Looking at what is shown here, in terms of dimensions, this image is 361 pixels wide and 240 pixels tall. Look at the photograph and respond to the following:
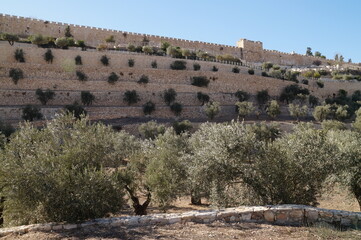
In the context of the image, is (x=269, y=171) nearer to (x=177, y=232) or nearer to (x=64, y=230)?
(x=177, y=232)

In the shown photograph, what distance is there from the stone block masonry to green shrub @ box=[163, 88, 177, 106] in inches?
553

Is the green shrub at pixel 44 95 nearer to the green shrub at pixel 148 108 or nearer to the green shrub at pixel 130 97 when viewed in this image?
the green shrub at pixel 130 97

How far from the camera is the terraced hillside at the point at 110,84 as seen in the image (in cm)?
2831

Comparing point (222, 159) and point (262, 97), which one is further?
point (262, 97)

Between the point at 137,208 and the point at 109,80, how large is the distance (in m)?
22.9

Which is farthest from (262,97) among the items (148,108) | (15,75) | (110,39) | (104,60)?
(15,75)

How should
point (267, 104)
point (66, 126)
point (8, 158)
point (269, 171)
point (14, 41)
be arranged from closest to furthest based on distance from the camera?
1. point (8, 158)
2. point (269, 171)
3. point (66, 126)
4. point (14, 41)
5. point (267, 104)

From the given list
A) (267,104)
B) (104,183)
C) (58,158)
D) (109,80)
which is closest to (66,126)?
(58,158)

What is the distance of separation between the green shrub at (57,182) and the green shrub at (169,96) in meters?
24.6

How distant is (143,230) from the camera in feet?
21.1

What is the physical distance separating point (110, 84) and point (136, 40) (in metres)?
15.9

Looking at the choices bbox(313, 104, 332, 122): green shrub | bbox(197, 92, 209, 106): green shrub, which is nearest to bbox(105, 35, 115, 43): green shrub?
bbox(197, 92, 209, 106): green shrub

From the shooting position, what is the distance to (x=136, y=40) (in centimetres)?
4619

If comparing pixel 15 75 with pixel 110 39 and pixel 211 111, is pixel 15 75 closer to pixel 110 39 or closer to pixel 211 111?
pixel 110 39
